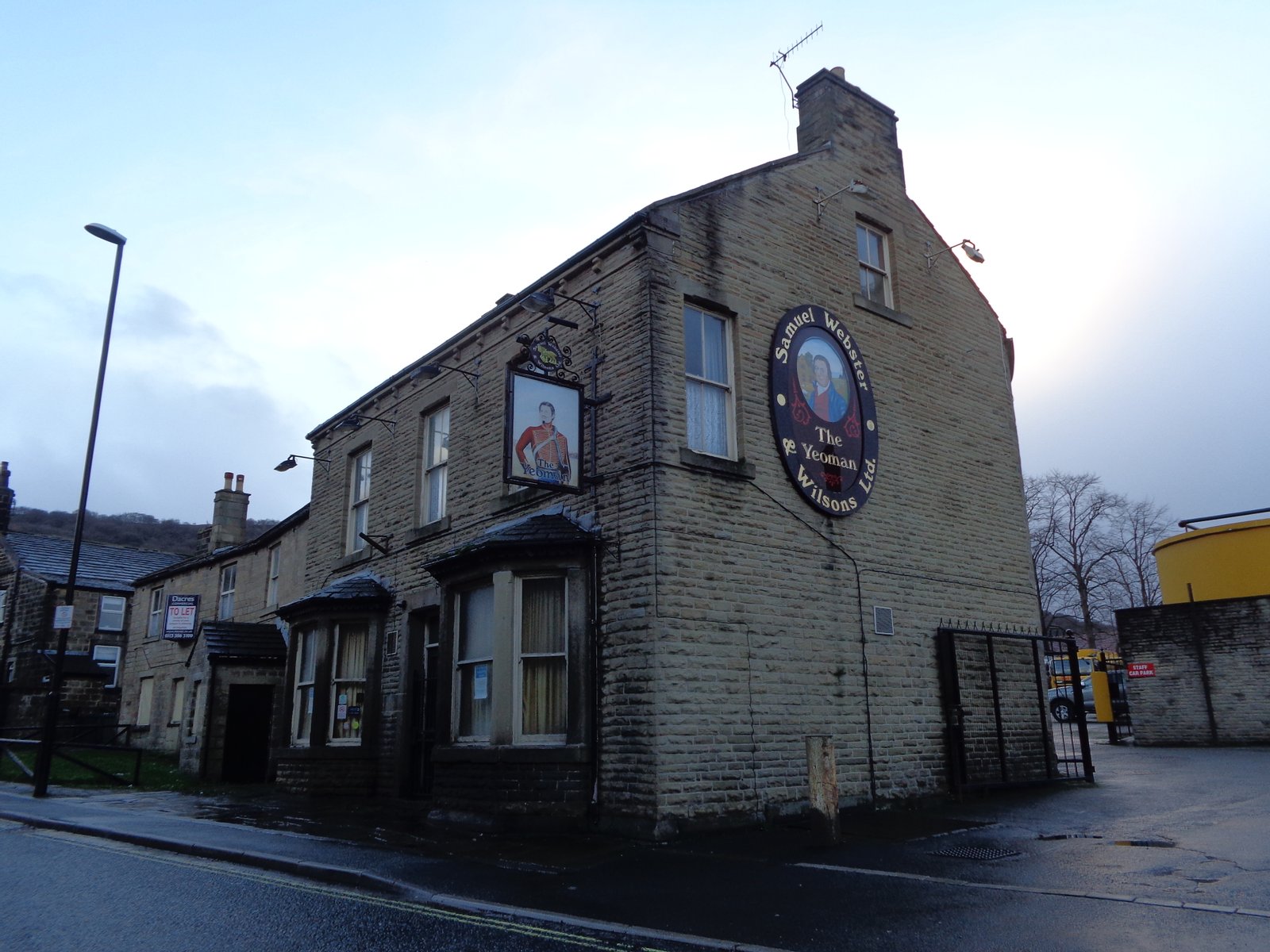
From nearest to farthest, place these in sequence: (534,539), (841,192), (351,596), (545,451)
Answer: (545,451) → (534,539) → (841,192) → (351,596)

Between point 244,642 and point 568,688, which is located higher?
point 244,642

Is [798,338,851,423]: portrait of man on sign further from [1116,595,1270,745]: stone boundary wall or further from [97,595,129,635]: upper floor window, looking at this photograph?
[97,595,129,635]: upper floor window

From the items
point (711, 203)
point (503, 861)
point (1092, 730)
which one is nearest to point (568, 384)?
point (711, 203)

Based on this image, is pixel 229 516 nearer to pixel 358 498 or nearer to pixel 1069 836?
pixel 358 498

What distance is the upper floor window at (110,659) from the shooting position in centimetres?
3697

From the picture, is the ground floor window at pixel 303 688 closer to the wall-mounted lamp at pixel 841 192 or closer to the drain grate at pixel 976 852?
the wall-mounted lamp at pixel 841 192

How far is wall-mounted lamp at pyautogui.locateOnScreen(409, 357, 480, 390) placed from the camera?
1535cm

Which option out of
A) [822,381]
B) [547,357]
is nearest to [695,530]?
[547,357]

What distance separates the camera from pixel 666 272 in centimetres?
1221

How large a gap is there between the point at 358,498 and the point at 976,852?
531 inches

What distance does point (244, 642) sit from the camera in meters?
21.2

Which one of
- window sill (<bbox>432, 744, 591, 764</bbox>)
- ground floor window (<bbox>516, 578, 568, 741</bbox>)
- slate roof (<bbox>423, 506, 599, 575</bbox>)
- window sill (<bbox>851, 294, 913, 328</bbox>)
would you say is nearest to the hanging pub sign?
slate roof (<bbox>423, 506, 599, 575</bbox>)

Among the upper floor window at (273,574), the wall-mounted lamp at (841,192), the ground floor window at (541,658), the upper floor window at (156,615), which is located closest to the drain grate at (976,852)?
the ground floor window at (541,658)

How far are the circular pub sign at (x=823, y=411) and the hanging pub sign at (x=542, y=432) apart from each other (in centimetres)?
293
